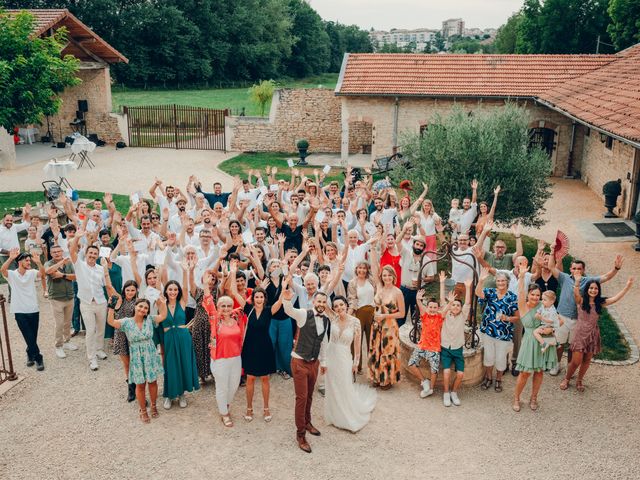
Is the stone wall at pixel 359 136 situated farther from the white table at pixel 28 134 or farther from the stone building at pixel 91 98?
the white table at pixel 28 134

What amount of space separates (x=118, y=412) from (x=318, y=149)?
20.2m

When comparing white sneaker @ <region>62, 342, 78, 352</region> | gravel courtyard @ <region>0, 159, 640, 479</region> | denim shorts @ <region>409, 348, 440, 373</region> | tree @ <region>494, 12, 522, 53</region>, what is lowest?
gravel courtyard @ <region>0, 159, 640, 479</region>

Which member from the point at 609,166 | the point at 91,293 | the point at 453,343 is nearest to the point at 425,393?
the point at 453,343

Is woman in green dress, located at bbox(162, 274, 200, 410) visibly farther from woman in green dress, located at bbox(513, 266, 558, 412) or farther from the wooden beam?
the wooden beam

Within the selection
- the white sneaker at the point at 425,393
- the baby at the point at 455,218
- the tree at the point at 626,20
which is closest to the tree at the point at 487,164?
the baby at the point at 455,218

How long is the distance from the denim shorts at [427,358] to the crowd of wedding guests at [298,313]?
0.06 ft

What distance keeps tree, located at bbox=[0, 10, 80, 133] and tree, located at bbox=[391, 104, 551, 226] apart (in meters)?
9.29

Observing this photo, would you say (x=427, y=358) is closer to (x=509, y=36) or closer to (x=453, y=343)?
(x=453, y=343)

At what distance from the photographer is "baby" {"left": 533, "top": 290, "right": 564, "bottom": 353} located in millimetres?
7199

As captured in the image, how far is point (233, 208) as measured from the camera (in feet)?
36.6

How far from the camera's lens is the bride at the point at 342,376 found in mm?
6746

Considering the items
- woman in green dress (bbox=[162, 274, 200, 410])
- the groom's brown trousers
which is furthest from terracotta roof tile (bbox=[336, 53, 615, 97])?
the groom's brown trousers

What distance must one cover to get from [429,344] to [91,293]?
448cm

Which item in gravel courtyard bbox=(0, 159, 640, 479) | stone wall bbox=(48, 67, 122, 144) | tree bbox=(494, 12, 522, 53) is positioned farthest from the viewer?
tree bbox=(494, 12, 522, 53)
